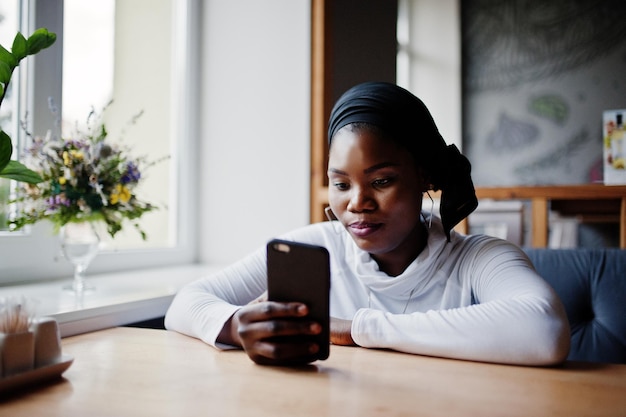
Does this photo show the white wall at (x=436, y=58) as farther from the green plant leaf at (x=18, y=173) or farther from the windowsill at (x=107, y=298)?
the green plant leaf at (x=18, y=173)

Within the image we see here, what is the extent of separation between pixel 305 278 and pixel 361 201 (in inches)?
13.3

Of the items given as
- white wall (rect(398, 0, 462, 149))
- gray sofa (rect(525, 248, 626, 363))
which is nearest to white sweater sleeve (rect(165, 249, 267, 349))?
gray sofa (rect(525, 248, 626, 363))

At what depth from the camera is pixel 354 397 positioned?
2.57 feet

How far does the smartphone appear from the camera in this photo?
35.5 inches

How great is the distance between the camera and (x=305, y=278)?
921 millimetres

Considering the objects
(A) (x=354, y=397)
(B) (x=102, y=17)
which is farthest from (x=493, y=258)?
(B) (x=102, y=17)

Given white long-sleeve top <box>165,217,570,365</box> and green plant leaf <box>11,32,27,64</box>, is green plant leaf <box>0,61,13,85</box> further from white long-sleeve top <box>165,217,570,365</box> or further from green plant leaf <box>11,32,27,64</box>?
white long-sleeve top <box>165,217,570,365</box>

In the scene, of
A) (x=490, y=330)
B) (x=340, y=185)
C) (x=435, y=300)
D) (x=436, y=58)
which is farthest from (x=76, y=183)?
(x=436, y=58)

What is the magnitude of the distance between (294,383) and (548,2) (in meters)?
5.09

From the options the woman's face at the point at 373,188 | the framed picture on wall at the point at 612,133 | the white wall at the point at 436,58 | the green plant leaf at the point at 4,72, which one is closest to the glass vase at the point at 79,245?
the green plant leaf at the point at 4,72

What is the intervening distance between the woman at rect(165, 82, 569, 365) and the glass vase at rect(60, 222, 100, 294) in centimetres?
41

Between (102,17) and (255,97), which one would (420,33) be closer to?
(255,97)

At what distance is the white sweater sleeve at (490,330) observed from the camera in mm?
997

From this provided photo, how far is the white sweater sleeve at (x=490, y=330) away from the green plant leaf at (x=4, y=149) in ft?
2.25
